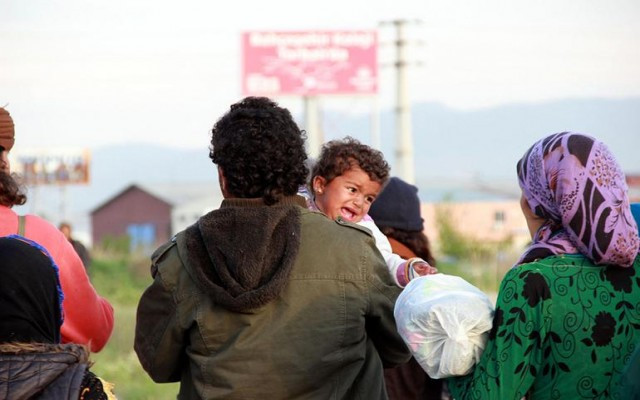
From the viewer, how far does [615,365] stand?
3.29 m

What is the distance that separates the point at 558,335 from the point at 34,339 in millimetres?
1439

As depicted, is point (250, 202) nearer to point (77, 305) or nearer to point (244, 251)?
point (244, 251)

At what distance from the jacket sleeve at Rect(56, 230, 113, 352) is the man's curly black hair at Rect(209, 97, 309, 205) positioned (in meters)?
0.73

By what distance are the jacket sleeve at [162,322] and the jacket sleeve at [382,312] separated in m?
0.58

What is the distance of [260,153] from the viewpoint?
357cm

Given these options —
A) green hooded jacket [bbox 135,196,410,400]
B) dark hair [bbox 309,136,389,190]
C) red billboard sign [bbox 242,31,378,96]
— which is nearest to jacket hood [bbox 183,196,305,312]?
green hooded jacket [bbox 135,196,410,400]

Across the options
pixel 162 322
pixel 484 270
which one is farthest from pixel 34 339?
pixel 484 270

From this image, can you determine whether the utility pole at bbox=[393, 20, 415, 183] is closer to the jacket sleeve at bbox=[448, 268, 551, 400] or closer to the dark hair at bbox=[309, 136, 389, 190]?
the dark hair at bbox=[309, 136, 389, 190]

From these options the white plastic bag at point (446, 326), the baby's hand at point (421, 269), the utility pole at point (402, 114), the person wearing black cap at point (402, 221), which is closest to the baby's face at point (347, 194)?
the person wearing black cap at point (402, 221)

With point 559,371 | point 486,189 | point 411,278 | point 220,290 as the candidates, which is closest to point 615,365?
point 559,371

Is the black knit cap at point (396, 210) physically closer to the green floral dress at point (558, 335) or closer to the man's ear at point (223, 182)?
the man's ear at point (223, 182)

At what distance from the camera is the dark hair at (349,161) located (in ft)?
16.0

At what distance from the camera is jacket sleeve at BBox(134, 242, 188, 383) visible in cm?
358

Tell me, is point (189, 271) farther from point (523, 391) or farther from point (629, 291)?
point (629, 291)
